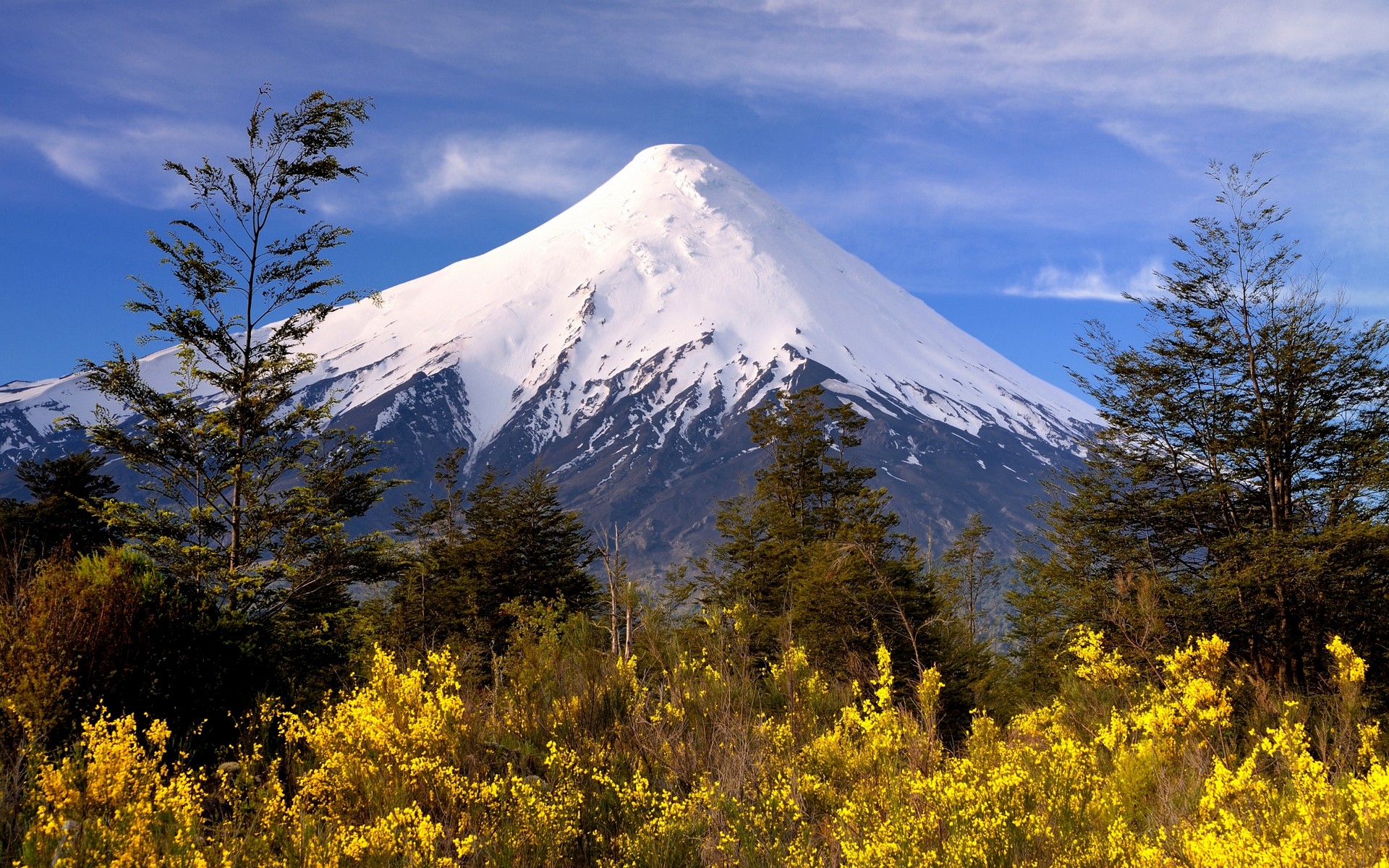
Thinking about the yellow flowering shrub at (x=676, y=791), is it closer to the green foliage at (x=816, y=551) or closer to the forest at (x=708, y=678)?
the forest at (x=708, y=678)

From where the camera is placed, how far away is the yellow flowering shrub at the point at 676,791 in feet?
12.5

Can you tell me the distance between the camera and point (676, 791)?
4789 mm

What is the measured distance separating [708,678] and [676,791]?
182 centimetres

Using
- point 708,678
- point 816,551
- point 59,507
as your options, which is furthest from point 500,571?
point 708,678

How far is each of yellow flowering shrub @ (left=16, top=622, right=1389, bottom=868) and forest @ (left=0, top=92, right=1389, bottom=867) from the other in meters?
0.03

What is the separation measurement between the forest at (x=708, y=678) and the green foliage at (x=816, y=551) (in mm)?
266

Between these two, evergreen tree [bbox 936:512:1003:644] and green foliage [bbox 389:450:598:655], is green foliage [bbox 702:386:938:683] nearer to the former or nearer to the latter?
green foliage [bbox 389:450:598:655]

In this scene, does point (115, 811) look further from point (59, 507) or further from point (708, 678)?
point (59, 507)

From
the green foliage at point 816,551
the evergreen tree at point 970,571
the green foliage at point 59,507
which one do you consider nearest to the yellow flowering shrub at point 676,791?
the green foliage at point 816,551

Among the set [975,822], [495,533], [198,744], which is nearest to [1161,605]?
[975,822]

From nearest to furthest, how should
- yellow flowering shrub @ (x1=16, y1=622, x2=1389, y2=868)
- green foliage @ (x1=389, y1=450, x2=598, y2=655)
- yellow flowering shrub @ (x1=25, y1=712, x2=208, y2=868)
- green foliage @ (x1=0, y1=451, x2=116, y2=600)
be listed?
yellow flowering shrub @ (x1=25, y1=712, x2=208, y2=868)
yellow flowering shrub @ (x1=16, y1=622, x2=1389, y2=868)
green foliage @ (x1=0, y1=451, x2=116, y2=600)
green foliage @ (x1=389, y1=450, x2=598, y2=655)

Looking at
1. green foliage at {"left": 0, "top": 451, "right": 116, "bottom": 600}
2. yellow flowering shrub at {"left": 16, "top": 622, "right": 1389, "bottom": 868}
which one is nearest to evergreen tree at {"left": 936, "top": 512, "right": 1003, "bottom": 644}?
yellow flowering shrub at {"left": 16, "top": 622, "right": 1389, "bottom": 868}

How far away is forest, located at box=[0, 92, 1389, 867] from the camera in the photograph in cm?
415

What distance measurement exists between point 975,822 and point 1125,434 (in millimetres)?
16429
